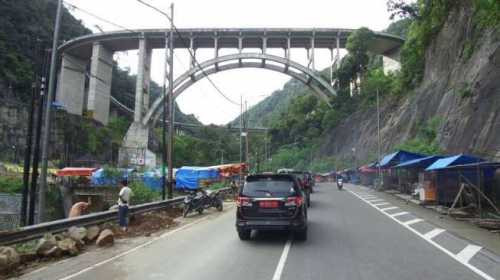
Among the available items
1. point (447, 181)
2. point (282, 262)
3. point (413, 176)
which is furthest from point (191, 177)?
point (282, 262)

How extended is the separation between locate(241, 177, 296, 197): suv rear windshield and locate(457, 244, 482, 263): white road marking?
12.3 ft

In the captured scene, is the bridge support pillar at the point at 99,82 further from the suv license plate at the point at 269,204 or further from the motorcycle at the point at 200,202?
the suv license plate at the point at 269,204

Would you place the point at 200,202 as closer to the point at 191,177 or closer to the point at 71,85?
the point at 191,177

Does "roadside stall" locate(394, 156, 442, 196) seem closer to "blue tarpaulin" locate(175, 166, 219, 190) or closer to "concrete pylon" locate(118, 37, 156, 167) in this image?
"blue tarpaulin" locate(175, 166, 219, 190)

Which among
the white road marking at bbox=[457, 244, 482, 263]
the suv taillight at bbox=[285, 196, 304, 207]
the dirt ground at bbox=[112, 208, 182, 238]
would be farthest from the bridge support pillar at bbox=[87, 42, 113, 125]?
the white road marking at bbox=[457, 244, 482, 263]

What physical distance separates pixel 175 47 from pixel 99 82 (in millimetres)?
13223

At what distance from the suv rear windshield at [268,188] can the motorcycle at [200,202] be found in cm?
755

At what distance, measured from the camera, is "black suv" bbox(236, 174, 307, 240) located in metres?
10.2

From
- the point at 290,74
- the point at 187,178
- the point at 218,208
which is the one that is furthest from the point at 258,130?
the point at 218,208

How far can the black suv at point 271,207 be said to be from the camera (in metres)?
10.2

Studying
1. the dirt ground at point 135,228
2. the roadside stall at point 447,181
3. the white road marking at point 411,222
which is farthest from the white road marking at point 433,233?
the dirt ground at point 135,228

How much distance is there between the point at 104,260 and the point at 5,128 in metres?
50.3

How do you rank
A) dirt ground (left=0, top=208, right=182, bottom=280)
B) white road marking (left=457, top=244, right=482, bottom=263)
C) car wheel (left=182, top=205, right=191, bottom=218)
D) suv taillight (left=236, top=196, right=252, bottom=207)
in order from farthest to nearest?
car wheel (left=182, top=205, right=191, bottom=218)
suv taillight (left=236, top=196, right=252, bottom=207)
white road marking (left=457, top=244, right=482, bottom=263)
dirt ground (left=0, top=208, right=182, bottom=280)

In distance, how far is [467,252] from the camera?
29.9ft
